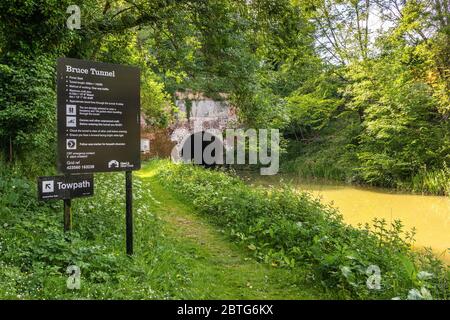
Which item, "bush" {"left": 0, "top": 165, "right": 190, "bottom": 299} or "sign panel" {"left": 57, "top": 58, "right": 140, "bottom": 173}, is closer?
"bush" {"left": 0, "top": 165, "right": 190, "bottom": 299}

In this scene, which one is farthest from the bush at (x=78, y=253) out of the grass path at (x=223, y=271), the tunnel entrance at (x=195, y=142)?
the tunnel entrance at (x=195, y=142)

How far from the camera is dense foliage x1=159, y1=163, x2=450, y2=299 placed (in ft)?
13.5

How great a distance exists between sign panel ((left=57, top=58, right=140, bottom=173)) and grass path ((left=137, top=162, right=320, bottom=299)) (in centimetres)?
159

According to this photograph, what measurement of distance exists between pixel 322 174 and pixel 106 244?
16.9 metres

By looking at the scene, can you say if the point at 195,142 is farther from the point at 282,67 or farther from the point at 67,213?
the point at 67,213

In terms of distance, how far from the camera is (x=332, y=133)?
22438 mm

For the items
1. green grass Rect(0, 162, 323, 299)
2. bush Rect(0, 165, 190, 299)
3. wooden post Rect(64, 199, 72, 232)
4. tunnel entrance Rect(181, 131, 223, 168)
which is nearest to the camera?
bush Rect(0, 165, 190, 299)

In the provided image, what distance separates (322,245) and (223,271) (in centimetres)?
137

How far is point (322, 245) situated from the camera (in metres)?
5.36

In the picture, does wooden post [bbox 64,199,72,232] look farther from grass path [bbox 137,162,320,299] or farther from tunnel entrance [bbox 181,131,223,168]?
tunnel entrance [bbox 181,131,223,168]

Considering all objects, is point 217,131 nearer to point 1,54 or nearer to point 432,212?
point 432,212

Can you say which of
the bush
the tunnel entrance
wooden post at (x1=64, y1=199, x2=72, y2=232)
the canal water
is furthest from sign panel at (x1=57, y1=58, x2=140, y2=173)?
the tunnel entrance

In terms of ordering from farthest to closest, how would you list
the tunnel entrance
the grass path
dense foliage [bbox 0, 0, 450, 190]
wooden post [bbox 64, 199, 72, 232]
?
1. the tunnel entrance
2. dense foliage [bbox 0, 0, 450, 190]
3. the grass path
4. wooden post [bbox 64, 199, 72, 232]
